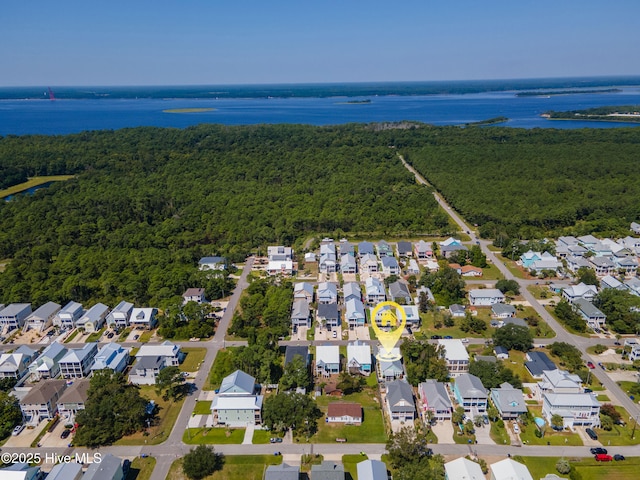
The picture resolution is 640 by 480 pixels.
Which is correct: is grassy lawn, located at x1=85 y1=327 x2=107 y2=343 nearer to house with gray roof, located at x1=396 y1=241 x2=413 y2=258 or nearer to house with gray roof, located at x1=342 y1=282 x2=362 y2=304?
house with gray roof, located at x1=342 y1=282 x2=362 y2=304

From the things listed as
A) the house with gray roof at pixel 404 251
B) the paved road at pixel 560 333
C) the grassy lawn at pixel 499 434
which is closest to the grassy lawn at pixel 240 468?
the grassy lawn at pixel 499 434

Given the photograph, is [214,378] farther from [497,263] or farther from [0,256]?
[0,256]

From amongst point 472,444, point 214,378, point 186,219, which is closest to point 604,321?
point 472,444

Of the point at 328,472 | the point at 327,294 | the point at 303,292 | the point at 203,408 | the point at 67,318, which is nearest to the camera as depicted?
the point at 328,472

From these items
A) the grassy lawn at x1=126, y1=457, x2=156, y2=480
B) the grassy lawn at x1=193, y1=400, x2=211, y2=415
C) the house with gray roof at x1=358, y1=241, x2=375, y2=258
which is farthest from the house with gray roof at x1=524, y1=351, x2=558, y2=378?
the grassy lawn at x1=126, y1=457, x2=156, y2=480

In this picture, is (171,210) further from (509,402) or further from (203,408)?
(509,402)

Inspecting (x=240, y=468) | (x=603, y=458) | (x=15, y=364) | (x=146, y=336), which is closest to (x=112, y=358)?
(x=146, y=336)
